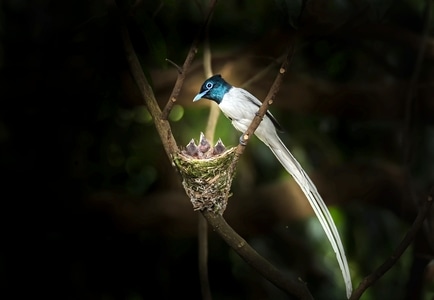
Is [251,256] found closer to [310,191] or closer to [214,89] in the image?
[310,191]

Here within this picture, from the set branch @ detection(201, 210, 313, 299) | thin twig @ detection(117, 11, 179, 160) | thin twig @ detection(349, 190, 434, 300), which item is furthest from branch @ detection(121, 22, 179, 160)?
thin twig @ detection(349, 190, 434, 300)

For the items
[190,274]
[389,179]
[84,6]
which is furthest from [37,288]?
[389,179]

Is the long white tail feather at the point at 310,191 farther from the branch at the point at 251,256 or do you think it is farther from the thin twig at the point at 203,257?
the thin twig at the point at 203,257

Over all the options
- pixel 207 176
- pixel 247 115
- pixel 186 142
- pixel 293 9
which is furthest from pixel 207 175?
pixel 186 142

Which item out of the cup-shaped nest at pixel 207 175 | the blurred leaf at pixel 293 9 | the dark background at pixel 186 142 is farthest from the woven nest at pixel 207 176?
the dark background at pixel 186 142

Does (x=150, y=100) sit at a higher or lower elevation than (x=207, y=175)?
higher

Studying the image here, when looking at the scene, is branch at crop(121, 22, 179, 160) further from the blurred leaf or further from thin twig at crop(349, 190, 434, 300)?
thin twig at crop(349, 190, 434, 300)
